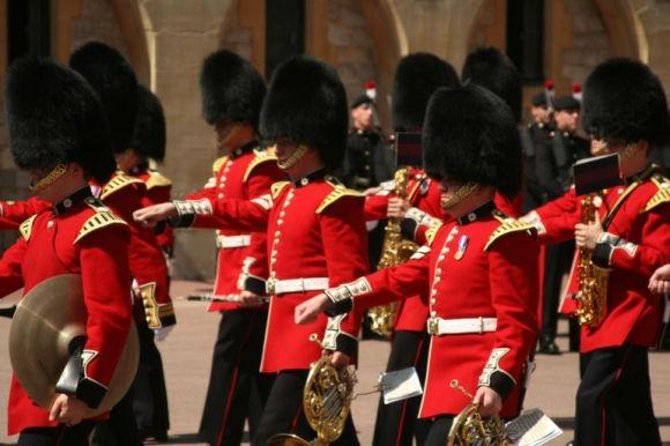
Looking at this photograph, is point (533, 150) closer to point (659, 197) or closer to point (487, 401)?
point (659, 197)

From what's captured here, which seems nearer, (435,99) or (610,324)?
(435,99)

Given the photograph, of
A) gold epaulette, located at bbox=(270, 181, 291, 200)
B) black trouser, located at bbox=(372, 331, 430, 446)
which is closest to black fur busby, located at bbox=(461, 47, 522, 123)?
black trouser, located at bbox=(372, 331, 430, 446)

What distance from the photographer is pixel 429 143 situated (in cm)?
659

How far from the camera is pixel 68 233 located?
18.9ft

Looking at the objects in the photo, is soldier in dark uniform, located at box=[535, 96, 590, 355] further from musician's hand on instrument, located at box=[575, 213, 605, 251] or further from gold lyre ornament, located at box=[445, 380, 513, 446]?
gold lyre ornament, located at box=[445, 380, 513, 446]

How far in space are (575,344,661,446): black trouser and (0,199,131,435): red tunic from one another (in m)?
2.20

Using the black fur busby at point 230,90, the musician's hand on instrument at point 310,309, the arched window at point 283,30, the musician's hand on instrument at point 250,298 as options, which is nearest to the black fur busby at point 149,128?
the black fur busby at point 230,90

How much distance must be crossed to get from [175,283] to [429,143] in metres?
8.62

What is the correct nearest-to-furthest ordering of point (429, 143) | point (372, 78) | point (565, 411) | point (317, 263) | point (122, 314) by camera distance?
point (122, 314), point (429, 143), point (317, 263), point (565, 411), point (372, 78)

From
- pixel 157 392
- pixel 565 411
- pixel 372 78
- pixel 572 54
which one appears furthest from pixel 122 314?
pixel 572 54

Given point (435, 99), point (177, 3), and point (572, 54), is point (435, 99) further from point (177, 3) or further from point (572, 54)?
point (572, 54)

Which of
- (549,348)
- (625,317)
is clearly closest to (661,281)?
(625,317)

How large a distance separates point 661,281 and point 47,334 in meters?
2.43

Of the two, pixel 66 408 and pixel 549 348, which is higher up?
pixel 66 408
